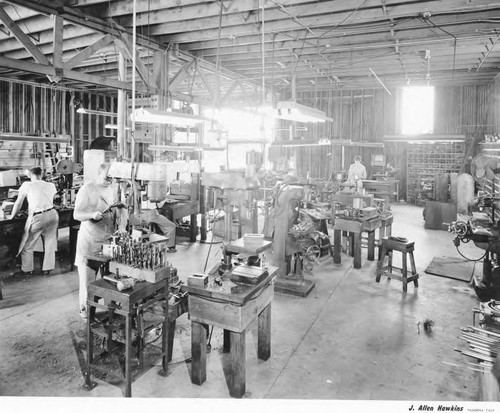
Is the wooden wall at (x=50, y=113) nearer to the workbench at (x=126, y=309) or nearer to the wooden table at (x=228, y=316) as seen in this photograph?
the workbench at (x=126, y=309)

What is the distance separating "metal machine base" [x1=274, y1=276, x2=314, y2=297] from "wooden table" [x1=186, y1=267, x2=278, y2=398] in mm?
1771

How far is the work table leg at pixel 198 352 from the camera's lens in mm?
2844

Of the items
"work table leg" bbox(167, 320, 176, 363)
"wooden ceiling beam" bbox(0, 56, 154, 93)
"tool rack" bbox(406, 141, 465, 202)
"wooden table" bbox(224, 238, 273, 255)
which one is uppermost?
"wooden ceiling beam" bbox(0, 56, 154, 93)

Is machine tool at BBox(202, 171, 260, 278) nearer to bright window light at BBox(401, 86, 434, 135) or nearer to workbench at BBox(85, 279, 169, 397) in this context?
workbench at BBox(85, 279, 169, 397)

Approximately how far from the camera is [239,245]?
3594 millimetres

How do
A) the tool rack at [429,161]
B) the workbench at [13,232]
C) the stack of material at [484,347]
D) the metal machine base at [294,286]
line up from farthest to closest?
the tool rack at [429,161]
the workbench at [13,232]
the metal machine base at [294,286]
the stack of material at [484,347]

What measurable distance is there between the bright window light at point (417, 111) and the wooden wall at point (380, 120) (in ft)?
0.65

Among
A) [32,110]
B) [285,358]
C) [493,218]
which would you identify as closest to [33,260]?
[285,358]

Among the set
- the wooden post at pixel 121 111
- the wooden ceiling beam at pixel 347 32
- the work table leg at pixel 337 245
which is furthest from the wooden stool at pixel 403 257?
the wooden post at pixel 121 111

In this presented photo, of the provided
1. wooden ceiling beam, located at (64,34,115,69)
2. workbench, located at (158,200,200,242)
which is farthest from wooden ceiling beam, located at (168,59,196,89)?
workbench, located at (158,200,200,242)

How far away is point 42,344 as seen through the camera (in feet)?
11.3

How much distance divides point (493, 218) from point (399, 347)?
2397 millimetres

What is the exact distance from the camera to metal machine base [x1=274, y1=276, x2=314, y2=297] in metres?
4.71

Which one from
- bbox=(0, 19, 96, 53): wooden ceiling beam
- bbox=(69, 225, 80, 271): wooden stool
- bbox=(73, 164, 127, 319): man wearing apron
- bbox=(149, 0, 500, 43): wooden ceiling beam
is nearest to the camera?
bbox=(73, 164, 127, 319): man wearing apron
